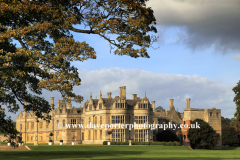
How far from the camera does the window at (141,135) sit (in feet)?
225

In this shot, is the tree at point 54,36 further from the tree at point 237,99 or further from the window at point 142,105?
the tree at point 237,99

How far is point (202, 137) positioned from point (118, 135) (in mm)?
16429

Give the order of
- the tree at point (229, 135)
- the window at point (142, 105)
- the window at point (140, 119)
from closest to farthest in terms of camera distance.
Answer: the window at point (140, 119) < the window at point (142, 105) < the tree at point (229, 135)

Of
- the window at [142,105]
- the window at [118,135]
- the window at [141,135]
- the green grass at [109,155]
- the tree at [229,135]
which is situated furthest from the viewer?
the tree at [229,135]

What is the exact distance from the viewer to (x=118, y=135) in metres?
68.0

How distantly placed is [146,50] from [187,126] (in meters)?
49.9

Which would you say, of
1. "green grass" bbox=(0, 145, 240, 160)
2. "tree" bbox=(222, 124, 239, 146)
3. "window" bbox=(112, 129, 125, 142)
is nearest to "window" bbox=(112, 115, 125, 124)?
"window" bbox=(112, 129, 125, 142)

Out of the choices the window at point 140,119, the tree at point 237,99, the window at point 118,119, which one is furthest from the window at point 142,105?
the tree at point 237,99

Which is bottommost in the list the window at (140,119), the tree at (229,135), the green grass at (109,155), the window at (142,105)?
the tree at (229,135)

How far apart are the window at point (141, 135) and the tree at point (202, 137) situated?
9.11m

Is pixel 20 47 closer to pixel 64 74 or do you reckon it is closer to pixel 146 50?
pixel 64 74

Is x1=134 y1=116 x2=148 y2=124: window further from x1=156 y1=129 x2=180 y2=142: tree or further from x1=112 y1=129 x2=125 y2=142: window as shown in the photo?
x1=156 y1=129 x2=180 y2=142: tree

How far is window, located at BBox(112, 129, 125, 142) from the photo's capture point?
67.9m

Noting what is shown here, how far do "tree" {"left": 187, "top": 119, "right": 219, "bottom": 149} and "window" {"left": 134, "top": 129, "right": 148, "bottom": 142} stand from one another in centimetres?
911
